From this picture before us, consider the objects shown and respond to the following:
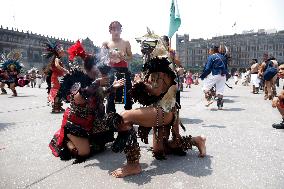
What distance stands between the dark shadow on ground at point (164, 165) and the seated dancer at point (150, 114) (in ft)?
0.35

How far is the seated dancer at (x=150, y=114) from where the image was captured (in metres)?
2.80

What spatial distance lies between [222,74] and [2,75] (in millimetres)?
9457

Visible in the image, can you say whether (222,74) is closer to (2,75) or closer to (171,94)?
(171,94)

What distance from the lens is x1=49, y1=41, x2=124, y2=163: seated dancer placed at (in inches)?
128

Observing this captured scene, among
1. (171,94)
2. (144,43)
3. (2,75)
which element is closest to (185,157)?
(171,94)

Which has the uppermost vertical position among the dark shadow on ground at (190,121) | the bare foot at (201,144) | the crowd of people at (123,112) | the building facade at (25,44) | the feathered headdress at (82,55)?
the building facade at (25,44)

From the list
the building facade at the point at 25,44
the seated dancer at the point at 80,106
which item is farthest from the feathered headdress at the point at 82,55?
the building facade at the point at 25,44

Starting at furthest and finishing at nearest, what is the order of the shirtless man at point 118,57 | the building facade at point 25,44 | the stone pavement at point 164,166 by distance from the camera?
the building facade at point 25,44 < the shirtless man at point 118,57 < the stone pavement at point 164,166

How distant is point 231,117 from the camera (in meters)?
6.46

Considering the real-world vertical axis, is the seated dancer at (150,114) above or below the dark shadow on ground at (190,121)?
above

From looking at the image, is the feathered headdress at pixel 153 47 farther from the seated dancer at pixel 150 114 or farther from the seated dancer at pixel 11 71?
the seated dancer at pixel 11 71

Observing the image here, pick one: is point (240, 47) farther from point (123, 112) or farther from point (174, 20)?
point (123, 112)

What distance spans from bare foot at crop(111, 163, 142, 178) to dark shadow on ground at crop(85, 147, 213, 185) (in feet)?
0.12

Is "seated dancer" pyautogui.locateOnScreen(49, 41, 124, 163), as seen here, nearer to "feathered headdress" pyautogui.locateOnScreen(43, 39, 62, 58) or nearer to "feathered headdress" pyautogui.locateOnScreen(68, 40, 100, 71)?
"feathered headdress" pyautogui.locateOnScreen(68, 40, 100, 71)
